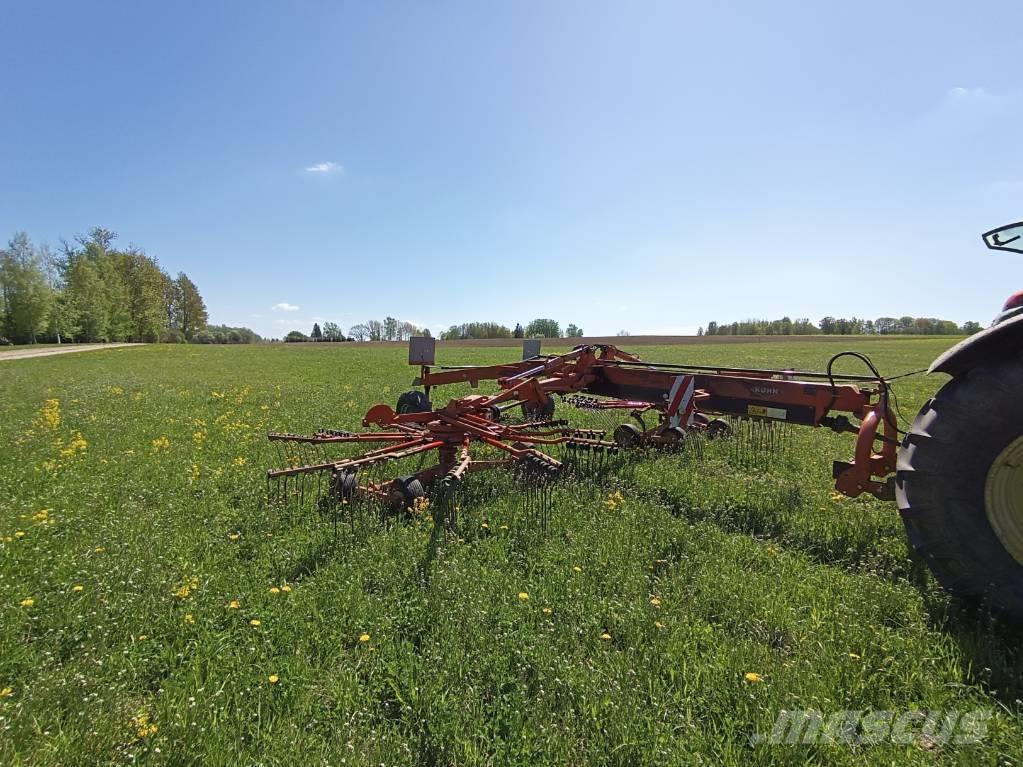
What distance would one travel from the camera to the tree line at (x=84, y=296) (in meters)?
54.2

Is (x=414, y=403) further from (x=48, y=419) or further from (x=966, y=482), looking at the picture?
(x=48, y=419)

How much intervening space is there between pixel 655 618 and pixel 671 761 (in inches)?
38.8

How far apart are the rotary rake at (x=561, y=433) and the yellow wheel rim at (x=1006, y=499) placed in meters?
1.09

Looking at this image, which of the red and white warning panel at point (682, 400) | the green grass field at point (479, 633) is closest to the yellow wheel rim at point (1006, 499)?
the green grass field at point (479, 633)

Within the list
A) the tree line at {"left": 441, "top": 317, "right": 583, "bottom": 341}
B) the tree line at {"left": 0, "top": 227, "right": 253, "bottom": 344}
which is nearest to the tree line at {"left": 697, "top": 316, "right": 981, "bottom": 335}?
the tree line at {"left": 441, "top": 317, "right": 583, "bottom": 341}

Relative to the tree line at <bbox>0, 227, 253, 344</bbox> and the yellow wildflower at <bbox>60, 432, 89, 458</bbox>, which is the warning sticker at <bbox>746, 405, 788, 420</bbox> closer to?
the yellow wildflower at <bbox>60, 432, 89, 458</bbox>

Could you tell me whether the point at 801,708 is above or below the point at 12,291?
below

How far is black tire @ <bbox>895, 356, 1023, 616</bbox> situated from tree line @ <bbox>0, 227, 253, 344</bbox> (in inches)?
2940

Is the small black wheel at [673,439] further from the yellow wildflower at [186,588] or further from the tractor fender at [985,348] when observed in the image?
the yellow wildflower at [186,588]

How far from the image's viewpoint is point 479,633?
9.10 feet

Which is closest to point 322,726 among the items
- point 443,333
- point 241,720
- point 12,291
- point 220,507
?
point 241,720

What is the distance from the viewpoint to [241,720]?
86.9 inches

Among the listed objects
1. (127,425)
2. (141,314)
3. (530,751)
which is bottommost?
(530,751)

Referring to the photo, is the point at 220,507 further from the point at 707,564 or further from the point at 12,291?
the point at 12,291
